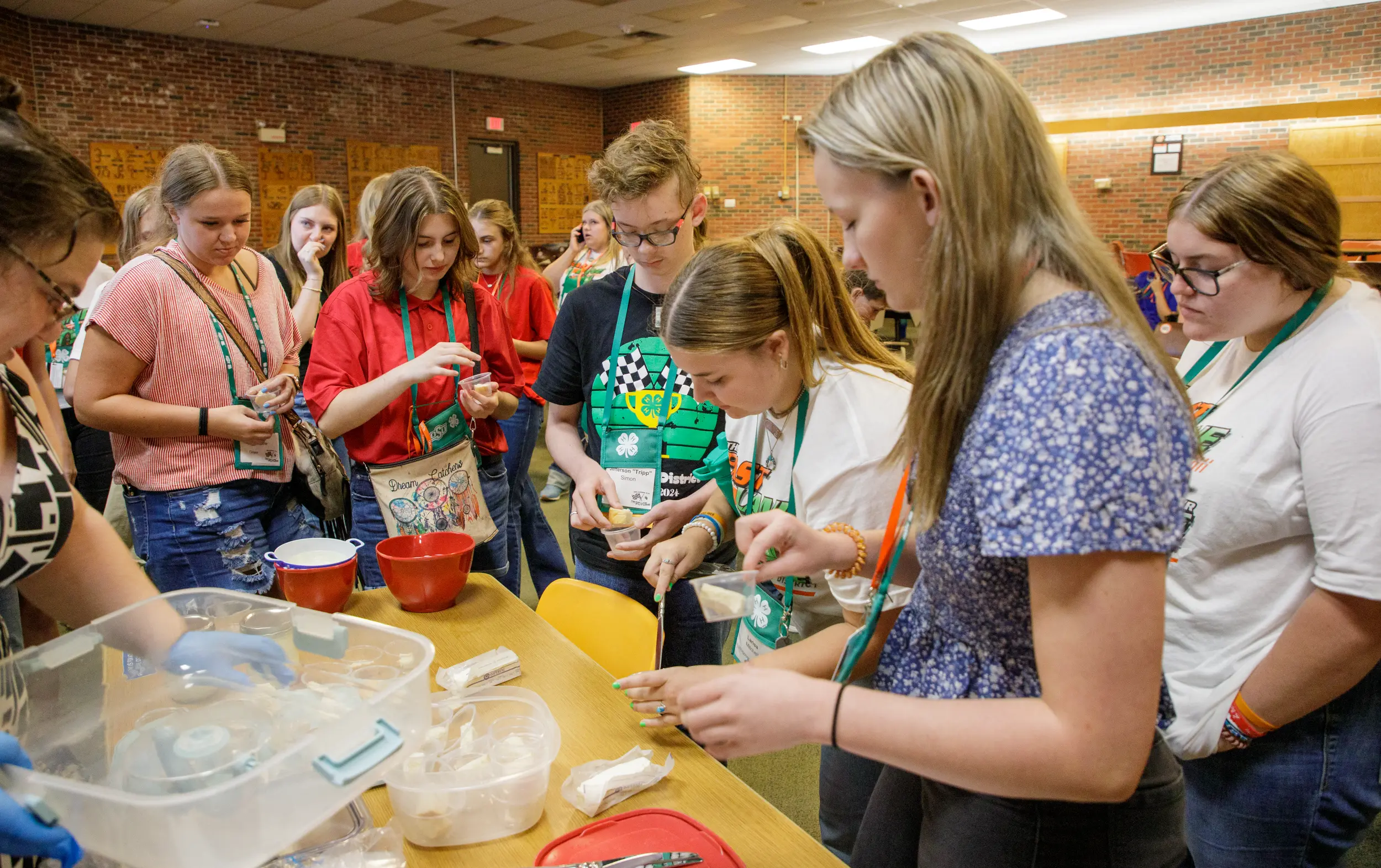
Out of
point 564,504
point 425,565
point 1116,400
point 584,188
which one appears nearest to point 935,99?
point 1116,400

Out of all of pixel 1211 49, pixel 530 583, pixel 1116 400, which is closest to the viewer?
pixel 1116 400

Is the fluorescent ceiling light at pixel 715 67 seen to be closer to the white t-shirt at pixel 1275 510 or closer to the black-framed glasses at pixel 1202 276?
the black-framed glasses at pixel 1202 276

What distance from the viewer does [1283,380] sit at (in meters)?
1.46

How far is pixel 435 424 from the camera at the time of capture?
242 centimetres

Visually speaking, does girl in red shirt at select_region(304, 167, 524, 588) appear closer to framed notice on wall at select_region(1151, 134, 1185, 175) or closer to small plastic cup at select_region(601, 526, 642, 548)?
small plastic cup at select_region(601, 526, 642, 548)

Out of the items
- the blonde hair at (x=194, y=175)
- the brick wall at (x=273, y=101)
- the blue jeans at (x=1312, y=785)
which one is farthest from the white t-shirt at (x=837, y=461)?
the brick wall at (x=273, y=101)

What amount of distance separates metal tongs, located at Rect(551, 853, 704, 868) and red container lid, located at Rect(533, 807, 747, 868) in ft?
0.05

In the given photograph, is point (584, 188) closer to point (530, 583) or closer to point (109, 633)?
point (530, 583)

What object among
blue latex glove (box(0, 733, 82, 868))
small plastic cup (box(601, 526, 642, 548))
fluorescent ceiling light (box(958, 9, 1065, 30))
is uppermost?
fluorescent ceiling light (box(958, 9, 1065, 30))

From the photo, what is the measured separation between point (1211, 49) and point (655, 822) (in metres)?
11.2

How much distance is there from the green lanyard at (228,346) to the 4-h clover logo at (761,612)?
5.37 ft

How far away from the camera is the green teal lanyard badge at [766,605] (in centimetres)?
160

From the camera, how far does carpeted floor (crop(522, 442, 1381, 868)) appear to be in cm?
245

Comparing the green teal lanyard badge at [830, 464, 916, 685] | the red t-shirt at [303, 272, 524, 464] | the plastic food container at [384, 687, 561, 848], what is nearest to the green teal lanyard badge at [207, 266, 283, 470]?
the red t-shirt at [303, 272, 524, 464]
